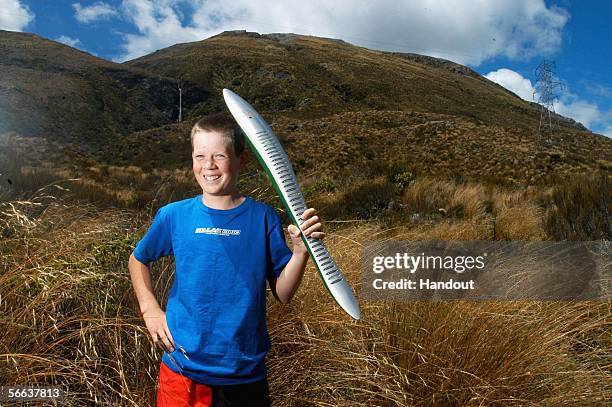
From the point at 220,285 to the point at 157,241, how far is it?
32cm

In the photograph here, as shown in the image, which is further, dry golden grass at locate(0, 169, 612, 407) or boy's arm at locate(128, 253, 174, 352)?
dry golden grass at locate(0, 169, 612, 407)

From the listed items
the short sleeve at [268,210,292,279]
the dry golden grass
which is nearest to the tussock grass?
the dry golden grass

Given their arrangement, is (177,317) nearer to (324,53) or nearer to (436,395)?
(436,395)

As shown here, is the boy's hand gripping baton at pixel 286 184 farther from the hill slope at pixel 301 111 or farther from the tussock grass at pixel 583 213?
the hill slope at pixel 301 111

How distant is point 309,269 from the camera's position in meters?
3.61

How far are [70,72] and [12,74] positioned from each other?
30.5ft

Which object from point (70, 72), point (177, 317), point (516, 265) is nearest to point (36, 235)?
point (177, 317)

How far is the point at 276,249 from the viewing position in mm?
1834

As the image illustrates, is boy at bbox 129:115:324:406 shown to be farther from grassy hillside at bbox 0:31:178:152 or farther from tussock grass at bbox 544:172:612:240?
grassy hillside at bbox 0:31:178:152

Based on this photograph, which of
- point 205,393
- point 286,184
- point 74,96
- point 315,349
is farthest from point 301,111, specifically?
point 286,184

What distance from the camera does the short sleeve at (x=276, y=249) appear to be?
72.1 inches

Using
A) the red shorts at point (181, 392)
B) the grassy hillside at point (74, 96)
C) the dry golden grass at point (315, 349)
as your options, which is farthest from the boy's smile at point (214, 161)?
the grassy hillside at point (74, 96)

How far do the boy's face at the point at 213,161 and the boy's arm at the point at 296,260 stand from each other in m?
0.33

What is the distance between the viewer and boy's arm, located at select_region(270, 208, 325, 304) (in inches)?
58.2
